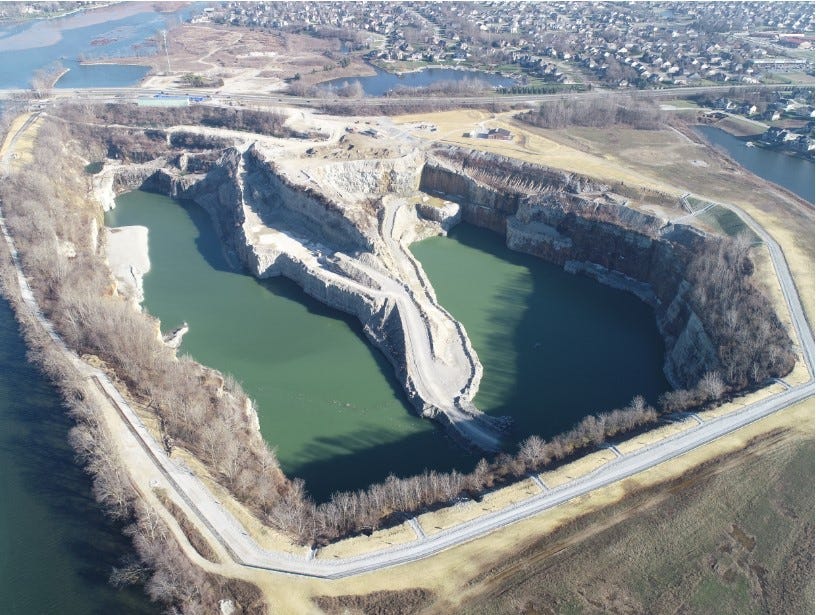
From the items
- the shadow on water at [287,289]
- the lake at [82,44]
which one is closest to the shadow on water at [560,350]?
the shadow on water at [287,289]

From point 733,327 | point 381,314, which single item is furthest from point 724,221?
point 381,314

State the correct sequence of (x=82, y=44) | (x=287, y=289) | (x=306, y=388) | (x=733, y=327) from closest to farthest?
(x=733, y=327), (x=306, y=388), (x=287, y=289), (x=82, y=44)

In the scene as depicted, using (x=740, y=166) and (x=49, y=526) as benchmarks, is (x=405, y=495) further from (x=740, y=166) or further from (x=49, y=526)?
(x=740, y=166)

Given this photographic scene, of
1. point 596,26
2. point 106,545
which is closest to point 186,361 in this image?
point 106,545

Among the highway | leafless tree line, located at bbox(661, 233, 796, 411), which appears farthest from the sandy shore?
leafless tree line, located at bbox(661, 233, 796, 411)

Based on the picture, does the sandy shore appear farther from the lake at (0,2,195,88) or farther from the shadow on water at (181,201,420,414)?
the lake at (0,2,195,88)

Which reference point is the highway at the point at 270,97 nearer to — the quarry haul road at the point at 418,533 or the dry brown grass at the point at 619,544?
the quarry haul road at the point at 418,533
